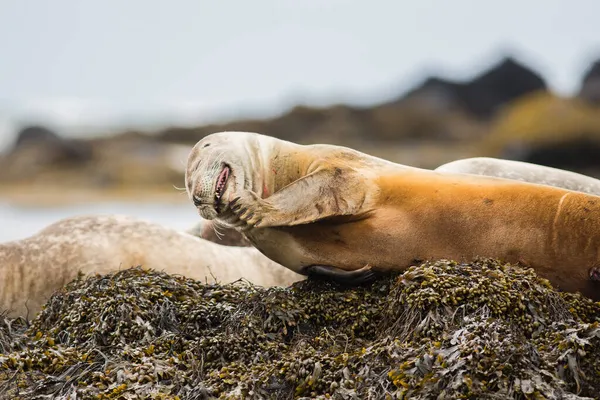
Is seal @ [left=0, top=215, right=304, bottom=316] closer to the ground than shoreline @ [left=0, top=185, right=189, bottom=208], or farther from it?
farther from it

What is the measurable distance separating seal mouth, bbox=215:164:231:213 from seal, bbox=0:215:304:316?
122 centimetres

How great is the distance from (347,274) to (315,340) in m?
0.79

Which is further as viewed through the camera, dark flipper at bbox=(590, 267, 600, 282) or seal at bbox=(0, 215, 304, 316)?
seal at bbox=(0, 215, 304, 316)

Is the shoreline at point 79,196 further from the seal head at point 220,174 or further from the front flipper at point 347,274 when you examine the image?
the front flipper at point 347,274

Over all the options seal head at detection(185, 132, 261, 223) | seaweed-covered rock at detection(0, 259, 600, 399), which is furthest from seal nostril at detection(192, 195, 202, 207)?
seaweed-covered rock at detection(0, 259, 600, 399)

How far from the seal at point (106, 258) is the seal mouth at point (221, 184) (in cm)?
122

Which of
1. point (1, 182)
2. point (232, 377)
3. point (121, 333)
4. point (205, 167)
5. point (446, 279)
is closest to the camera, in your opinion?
point (232, 377)

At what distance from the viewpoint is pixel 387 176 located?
636 cm

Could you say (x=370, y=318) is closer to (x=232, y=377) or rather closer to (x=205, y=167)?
(x=232, y=377)

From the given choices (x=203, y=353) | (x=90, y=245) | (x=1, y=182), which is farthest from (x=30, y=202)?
(x=203, y=353)

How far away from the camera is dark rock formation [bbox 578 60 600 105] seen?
38.9 m

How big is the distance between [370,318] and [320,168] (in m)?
1.12

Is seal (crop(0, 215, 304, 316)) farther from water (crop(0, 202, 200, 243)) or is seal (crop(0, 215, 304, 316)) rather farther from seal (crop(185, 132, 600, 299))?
water (crop(0, 202, 200, 243))

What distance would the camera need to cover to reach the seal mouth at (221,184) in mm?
6113
